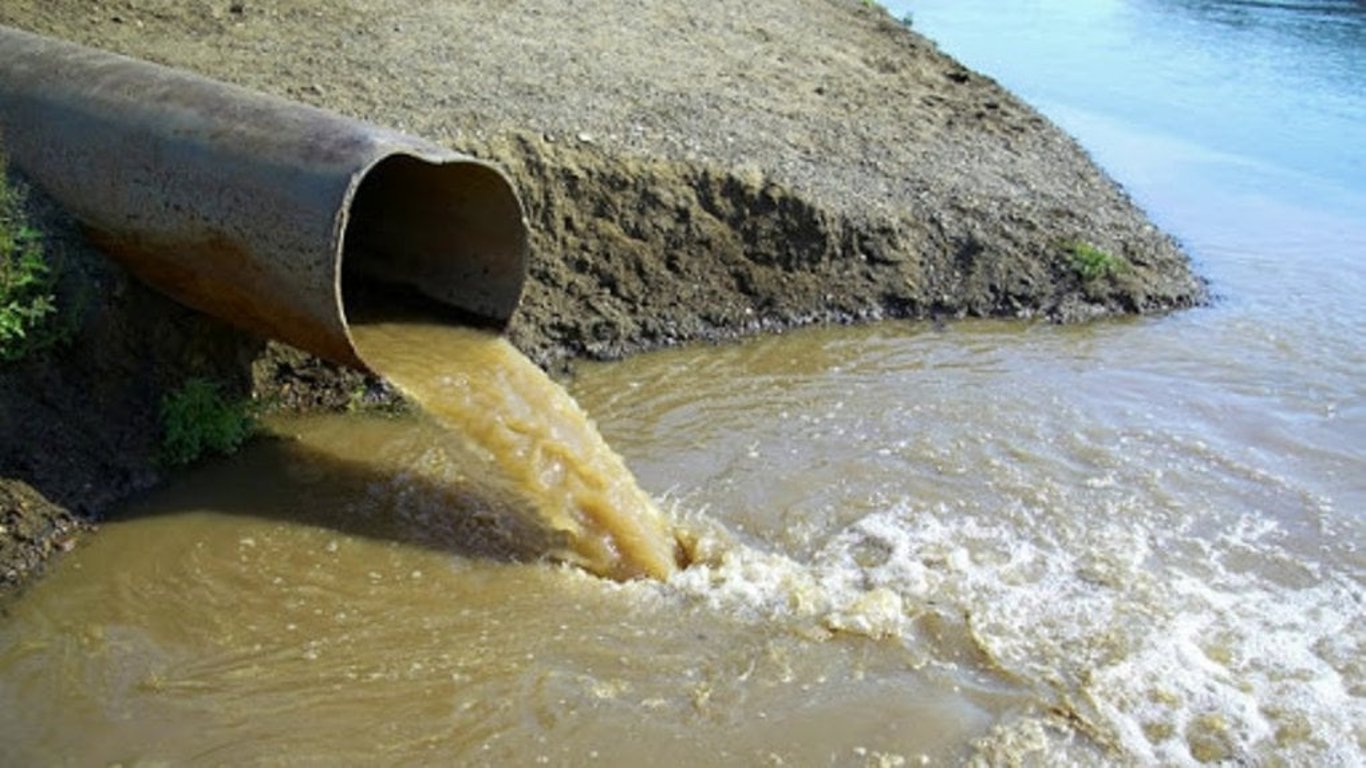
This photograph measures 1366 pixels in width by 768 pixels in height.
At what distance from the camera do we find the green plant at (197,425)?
6.53 metres

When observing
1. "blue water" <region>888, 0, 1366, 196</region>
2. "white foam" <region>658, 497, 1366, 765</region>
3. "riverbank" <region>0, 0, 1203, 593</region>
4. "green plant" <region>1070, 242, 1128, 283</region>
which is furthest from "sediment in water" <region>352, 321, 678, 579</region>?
"blue water" <region>888, 0, 1366, 196</region>

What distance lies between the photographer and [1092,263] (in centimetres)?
966

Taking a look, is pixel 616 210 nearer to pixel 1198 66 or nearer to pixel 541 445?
pixel 541 445

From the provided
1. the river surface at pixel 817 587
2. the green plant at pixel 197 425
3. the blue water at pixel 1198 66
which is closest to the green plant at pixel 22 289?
the green plant at pixel 197 425

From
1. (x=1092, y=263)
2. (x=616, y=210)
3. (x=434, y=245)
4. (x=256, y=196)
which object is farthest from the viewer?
(x=1092, y=263)

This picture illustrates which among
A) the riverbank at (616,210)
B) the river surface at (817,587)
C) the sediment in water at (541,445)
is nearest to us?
the river surface at (817,587)

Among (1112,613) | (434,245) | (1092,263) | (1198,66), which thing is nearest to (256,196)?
(434,245)

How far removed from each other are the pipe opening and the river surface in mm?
691

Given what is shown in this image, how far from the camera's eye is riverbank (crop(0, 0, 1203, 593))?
6523mm

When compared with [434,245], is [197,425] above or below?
below

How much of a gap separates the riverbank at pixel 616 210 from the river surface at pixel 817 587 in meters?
0.33

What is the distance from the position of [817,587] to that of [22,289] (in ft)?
13.1

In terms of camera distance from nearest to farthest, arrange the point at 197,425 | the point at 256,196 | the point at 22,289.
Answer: the point at 256,196 < the point at 22,289 < the point at 197,425

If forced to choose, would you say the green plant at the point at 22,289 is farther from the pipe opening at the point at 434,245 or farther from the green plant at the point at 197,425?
the pipe opening at the point at 434,245
